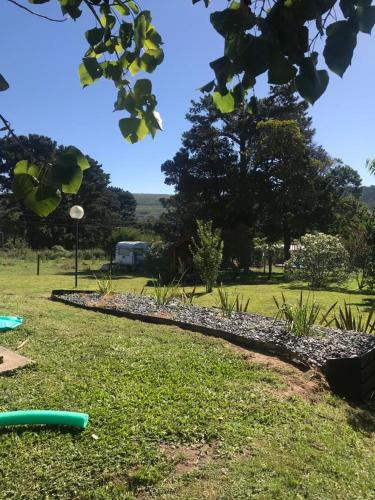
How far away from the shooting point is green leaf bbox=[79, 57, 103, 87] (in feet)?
4.27

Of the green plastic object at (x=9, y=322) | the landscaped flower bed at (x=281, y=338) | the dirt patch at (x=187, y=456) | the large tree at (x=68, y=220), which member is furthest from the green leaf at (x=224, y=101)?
the large tree at (x=68, y=220)

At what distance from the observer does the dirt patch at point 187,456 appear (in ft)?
9.04

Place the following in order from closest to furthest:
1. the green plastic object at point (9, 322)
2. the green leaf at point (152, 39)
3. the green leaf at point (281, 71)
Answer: the green leaf at point (281, 71), the green leaf at point (152, 39), the green plastic object at point (9, 322)

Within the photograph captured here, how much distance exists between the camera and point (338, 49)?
3.01 feet

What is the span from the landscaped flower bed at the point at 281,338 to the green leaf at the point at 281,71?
4334 mm

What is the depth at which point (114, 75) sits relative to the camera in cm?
146

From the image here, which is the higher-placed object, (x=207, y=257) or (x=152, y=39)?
(x=152, y=39)

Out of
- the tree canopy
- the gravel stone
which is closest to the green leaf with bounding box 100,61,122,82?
the gravel stone

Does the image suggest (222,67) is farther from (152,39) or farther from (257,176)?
(257,176)

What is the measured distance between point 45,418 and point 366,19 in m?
3.13

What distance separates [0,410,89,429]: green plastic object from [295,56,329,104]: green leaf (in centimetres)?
283

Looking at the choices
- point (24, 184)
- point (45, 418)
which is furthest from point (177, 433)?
Answer: point (24, 184)

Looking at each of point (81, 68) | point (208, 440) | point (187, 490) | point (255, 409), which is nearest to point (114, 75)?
point (81, 68)

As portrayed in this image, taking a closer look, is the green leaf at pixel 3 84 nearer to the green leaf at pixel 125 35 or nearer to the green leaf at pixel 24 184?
the green leaf at pixel 24 184
